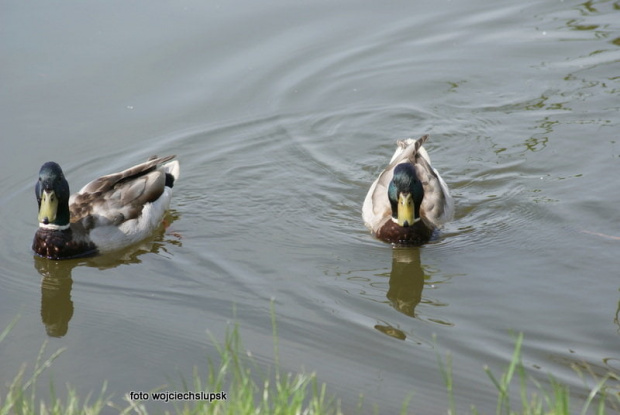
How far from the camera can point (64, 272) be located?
9086mm

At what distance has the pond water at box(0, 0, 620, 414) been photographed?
7.36 meters

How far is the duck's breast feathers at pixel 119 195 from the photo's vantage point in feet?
31.6

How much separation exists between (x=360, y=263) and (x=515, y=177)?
90.1 inches

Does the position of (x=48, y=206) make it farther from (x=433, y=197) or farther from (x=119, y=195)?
(x=433, y=197)

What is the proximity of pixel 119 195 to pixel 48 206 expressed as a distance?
854 millimetres

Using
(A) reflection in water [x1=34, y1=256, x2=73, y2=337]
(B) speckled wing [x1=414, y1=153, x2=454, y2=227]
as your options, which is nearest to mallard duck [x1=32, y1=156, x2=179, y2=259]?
(A) reflection in water [x1=34, y1=256, x2=73, y2=337]

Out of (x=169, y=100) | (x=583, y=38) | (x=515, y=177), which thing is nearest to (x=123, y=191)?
(x=169, y=100)

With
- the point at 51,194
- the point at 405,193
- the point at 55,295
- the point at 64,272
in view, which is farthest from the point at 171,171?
the point at 405,193

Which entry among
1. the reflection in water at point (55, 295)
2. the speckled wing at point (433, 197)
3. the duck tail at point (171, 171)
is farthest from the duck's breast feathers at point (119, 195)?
the speckled wing at point (433, 197)

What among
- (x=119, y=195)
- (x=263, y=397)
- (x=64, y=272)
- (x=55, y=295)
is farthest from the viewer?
(x=119, y=195)

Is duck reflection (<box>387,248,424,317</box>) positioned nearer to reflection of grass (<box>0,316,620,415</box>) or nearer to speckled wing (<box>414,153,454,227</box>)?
speckled wing (<box>414,153,454,227</box>)

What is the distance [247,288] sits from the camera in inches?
328

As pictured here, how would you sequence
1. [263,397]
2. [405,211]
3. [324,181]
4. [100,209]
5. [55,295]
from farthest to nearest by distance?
[324,181]
[100,209]
[405,211]
[55,295]
[263,397]

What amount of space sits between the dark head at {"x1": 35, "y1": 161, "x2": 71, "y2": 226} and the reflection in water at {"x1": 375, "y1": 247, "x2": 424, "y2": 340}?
3073 millimetres
